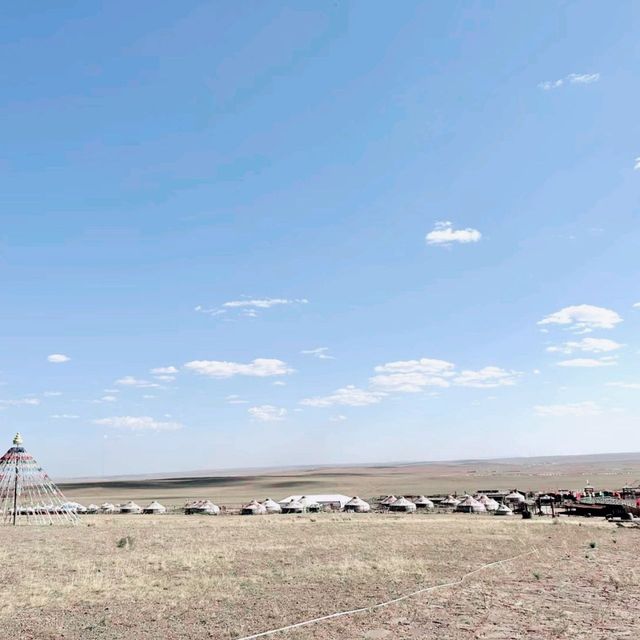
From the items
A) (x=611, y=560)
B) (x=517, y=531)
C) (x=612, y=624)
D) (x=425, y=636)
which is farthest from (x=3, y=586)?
(x=517, y=531)

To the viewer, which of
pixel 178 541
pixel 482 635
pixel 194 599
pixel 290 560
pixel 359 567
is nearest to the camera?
pixel 482 635

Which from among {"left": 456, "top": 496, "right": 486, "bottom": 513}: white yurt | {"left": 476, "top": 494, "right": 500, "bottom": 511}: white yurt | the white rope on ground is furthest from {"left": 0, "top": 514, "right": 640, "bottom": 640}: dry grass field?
{"left": 476, "top": 494, "right": 500, "bottom": 511}: white yurt

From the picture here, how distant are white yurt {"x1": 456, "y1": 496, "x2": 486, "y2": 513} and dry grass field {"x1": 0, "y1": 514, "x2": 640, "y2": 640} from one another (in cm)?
2944

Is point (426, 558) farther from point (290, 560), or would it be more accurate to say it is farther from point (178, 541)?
point (178, 541)

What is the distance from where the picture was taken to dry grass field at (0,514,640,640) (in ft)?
49.6

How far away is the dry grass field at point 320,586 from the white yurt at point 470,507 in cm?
2944

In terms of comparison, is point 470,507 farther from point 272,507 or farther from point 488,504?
point 272,507

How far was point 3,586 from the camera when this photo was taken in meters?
20.8

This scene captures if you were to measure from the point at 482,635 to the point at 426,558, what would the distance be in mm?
12687

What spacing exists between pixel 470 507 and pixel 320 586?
160ft

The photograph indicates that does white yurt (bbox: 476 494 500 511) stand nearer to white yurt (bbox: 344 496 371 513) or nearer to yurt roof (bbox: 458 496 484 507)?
yurt roof (bbox: 458 496 484 507)

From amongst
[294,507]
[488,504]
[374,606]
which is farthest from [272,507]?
[374,606]

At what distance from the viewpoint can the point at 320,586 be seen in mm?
20375

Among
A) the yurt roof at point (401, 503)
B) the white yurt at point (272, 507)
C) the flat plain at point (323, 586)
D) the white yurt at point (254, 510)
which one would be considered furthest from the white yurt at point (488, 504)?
the flat plain at point (323, 586)
